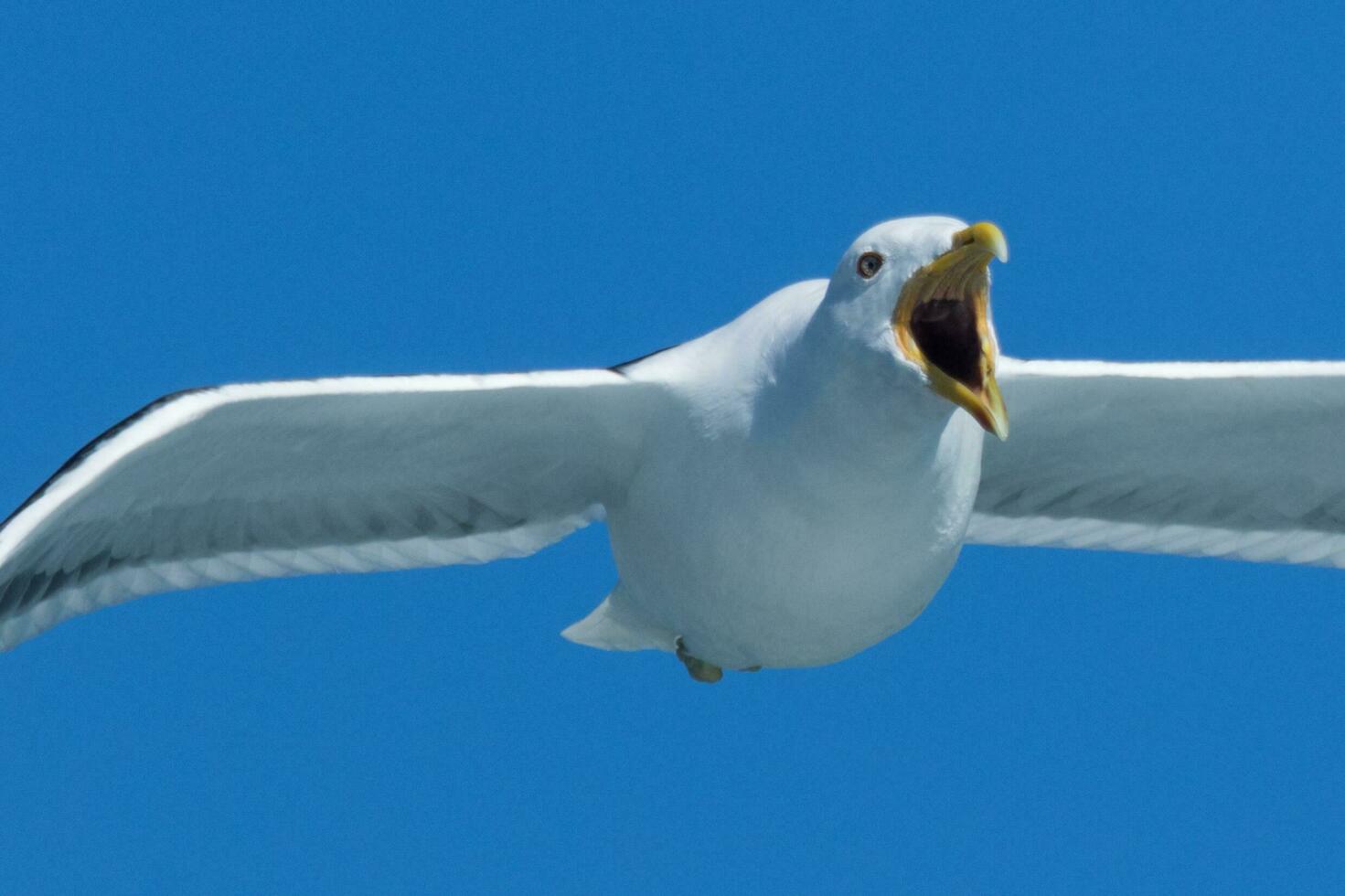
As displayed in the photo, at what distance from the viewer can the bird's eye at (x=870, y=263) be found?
9.09 m

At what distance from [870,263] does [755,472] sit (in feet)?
3.26

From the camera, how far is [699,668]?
36.0 ft

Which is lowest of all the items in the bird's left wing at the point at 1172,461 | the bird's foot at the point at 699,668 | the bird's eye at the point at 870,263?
the bird's foot at the point at 699,668

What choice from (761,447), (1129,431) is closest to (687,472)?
(761,447)

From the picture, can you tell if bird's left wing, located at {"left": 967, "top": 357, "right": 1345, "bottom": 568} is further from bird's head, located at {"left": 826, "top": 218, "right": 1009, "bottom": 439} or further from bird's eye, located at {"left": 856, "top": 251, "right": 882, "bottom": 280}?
bird's eye, located at {"left": 856, "top": 251, "right": 882, "bottom": 280}

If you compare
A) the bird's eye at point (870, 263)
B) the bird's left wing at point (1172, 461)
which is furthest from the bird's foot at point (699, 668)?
the bird's eye at point (870, 263)

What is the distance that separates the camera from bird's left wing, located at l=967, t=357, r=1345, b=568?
402 inches

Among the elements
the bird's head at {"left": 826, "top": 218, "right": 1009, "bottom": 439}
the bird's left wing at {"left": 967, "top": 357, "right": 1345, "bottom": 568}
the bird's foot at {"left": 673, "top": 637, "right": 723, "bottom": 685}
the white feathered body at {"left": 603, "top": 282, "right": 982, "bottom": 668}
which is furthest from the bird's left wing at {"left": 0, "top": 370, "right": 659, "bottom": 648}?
the bird's left wing at {"left": 967, "top": 357, "right": 1345, "bottom": 568}

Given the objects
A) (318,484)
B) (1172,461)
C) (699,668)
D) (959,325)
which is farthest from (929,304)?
(318,484)

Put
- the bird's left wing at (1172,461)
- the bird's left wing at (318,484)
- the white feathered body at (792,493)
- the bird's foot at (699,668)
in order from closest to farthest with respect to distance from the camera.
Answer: the white feathered body at (792,493)
the bird's left wing at (318,484)
the bird's left wing at (1172,461)
the bird's foot at (699,668)

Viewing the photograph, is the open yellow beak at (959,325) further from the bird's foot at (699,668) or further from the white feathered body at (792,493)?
the bird's foot at (699,668)

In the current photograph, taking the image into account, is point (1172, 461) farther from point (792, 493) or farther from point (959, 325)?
point (959, 325)

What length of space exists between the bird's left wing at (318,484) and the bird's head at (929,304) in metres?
1.18

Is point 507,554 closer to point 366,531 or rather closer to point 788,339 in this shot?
point 366,531
